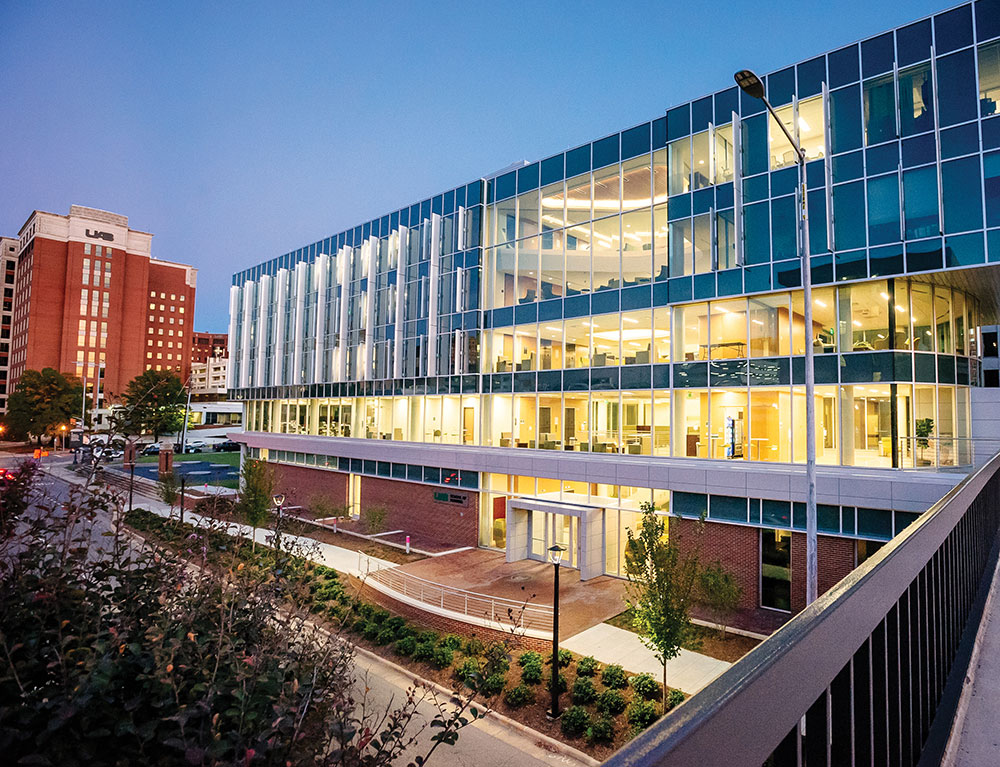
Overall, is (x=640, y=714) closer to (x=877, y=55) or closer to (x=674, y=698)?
(x=674, y=698)

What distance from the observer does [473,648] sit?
1712 cm

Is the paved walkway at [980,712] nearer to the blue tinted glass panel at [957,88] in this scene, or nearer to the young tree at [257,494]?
the blue tinted glass panel at [957,88]

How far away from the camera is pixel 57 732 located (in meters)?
3.91

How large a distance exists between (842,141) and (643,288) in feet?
29.1

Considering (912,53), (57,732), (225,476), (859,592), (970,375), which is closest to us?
(859,592)

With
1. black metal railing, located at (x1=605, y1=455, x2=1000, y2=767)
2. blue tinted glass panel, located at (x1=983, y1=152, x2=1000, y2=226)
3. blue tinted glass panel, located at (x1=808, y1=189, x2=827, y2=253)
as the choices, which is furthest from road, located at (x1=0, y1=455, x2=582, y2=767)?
blue tinted glass panel, located at (x1=983, y1=152, x2=1000, y2=226)

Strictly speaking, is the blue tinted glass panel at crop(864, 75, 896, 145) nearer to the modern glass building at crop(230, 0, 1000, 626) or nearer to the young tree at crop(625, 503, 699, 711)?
the modern glass building at crop(230, 0, 1000, 626)

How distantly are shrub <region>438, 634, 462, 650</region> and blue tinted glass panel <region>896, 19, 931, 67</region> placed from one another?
2365 cm

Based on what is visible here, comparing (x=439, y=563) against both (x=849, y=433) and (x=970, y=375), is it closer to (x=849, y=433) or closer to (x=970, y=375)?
(x=849, y=433)

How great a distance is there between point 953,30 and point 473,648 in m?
24.5

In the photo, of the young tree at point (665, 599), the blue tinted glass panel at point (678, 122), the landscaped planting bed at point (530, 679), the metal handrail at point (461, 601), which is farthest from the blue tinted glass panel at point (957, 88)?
the metal handrail at point (461, 601)

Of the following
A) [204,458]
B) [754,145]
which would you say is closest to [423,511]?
[754,145]

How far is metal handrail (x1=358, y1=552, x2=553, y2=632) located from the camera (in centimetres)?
1877

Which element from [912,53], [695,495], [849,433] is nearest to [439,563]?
[695,495]
